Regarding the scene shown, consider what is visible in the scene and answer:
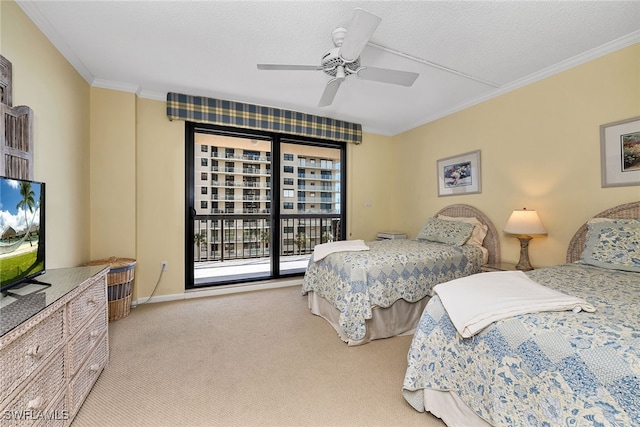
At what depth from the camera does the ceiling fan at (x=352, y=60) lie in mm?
1555

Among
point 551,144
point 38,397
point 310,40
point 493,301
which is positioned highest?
point 310,40

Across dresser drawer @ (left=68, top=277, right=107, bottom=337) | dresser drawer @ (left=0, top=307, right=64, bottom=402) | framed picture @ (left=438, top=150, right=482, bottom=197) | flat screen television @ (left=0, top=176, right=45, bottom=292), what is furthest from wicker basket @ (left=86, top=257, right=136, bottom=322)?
framed picture @ (left=438, top=150, right=482, bottom=197)

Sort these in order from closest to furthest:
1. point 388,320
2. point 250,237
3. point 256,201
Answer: point 388,320 < point 256,201 < point 250,237

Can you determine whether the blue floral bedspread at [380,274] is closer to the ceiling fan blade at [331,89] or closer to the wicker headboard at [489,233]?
the wicker headboard at [489,233]


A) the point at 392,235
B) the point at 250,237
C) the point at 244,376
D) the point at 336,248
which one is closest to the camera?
the point at 244,376

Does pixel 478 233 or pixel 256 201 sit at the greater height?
pixel 256 201

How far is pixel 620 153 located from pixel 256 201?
419cm

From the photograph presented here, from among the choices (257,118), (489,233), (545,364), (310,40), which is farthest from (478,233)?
(257,118)

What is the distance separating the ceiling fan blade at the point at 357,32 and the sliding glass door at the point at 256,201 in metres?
2.17

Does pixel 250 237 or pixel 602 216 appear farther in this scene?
pixel 250 237

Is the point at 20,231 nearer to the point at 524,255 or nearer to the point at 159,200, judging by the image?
the point at 159,200

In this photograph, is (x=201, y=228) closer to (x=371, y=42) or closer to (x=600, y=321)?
(x=371, y=42)

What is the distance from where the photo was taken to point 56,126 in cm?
215

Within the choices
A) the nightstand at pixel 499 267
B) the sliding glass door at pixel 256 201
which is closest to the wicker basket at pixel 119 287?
the sliding glass door at pixel 256 201
